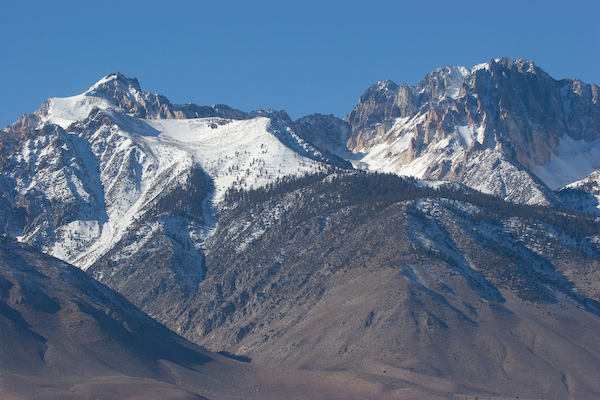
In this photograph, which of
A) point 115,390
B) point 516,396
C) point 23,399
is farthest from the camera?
point 516,396

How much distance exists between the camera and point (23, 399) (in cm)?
17538

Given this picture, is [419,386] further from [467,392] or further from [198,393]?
[198,393]

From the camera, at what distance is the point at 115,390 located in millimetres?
187125

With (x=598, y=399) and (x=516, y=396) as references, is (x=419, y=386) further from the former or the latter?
(x=598, y=399)

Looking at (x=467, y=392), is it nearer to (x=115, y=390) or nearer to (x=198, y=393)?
(x=198, y=393)

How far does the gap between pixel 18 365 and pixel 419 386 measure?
7547 centimetres

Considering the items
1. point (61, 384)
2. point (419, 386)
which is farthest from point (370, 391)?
point (61, 384)

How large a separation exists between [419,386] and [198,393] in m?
42.3

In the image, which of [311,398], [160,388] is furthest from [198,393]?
[311,398]

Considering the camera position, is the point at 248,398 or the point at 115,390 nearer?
the point at 115,390

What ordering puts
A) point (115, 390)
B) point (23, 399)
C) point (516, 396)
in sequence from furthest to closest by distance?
point (516, 396) → point (115, 390) → point (23, 399)

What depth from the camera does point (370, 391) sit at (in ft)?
648

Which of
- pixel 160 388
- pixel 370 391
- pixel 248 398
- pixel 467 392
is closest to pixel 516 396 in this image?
pixel 467 392

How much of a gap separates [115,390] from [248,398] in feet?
87.4
